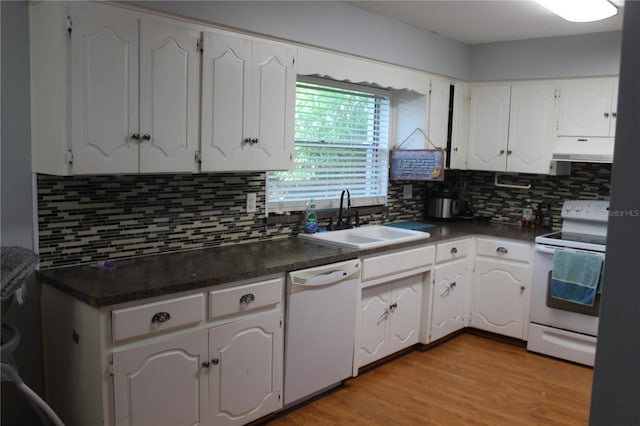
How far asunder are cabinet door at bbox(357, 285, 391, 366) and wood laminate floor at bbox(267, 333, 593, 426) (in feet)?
0.46

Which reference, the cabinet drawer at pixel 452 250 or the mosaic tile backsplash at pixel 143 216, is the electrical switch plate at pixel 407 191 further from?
the mosaic tile backsplash at pixel 143 216

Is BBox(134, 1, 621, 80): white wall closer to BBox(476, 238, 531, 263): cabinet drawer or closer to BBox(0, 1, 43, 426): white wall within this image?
BBox(0, 1, 43, 426): white wall

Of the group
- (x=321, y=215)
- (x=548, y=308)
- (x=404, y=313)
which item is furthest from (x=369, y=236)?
(x=548, y=308)

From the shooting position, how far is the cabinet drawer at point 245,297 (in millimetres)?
2574

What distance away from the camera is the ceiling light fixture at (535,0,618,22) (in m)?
2.97

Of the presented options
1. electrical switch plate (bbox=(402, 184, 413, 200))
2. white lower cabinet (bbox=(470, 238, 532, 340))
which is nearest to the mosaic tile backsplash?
electrical switch plate (bbox=(402, 184, 413, 200))

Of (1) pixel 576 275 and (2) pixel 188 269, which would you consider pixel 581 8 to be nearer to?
(1) pixel 576 275

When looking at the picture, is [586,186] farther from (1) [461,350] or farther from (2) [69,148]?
(2) [69,148]

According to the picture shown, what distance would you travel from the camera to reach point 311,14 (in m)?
3.38

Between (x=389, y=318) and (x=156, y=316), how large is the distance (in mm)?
1825

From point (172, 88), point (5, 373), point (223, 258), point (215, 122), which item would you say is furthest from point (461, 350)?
point (5, 373)

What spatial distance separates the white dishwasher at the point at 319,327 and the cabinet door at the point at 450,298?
930 mm

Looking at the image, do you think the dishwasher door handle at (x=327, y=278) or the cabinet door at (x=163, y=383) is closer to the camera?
the cabinet door at (x=163, y=383)

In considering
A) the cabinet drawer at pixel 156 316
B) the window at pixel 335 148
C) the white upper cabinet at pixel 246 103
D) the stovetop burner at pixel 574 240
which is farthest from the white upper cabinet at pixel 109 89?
the stovetop burner at pixel 574 240
